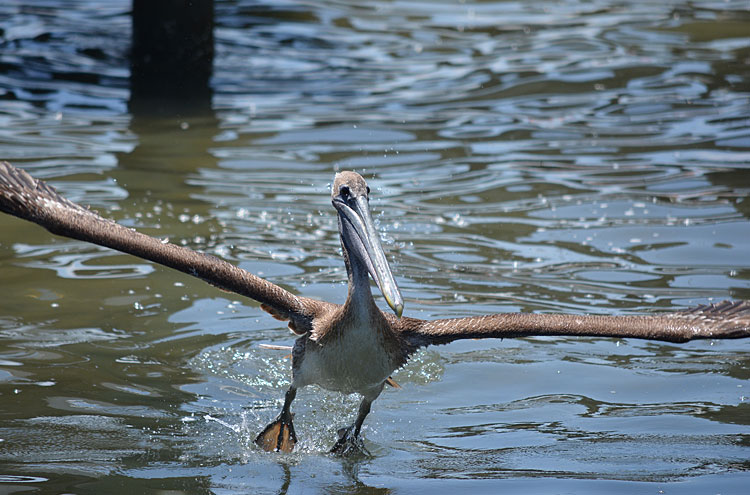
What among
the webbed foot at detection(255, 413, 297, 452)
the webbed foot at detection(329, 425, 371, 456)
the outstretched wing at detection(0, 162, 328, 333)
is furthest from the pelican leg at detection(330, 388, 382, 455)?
the outstretched wing at detection(0, 162, 328, 333)

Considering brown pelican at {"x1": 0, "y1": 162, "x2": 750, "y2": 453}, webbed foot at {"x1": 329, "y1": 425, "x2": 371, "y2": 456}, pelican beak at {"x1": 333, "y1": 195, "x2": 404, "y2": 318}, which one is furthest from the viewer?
webbed foot at {"x1": 329, "y1": 425, "x2": 371, "y2": 456}

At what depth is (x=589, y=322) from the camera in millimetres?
5387

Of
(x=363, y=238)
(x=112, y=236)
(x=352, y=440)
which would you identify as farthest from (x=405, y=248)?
(x=112, y=236)

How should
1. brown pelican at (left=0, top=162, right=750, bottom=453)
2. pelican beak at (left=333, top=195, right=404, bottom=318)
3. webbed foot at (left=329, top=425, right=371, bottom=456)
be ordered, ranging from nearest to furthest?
pelican beak at (left=333, top=195, right=404, bottom=318) → brown pelican at (left=0, top=162, right=750, bottom=453) → webbed foot at (left=329, top=425, right=371, bottom=456)

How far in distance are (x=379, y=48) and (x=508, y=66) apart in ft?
7.29

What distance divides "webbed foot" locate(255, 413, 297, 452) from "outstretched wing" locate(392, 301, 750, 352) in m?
0.79

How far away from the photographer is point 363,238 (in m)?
5.13

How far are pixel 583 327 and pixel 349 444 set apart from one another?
138 cm

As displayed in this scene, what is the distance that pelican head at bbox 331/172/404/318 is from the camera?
5004 mm

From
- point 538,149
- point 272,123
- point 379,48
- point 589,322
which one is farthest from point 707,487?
point 379,48

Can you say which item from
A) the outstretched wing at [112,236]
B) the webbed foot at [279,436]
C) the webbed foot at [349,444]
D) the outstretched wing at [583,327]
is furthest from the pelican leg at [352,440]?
the outstretched wing at [112,236]

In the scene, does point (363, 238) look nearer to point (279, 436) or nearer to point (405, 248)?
point (279, 436)

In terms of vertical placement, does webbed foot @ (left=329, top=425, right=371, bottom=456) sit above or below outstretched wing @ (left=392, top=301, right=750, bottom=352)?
below

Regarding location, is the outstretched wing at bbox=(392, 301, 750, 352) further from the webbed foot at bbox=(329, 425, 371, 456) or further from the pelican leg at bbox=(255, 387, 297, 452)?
the pelican leg at bbox=(255, 387, 297, 452)
